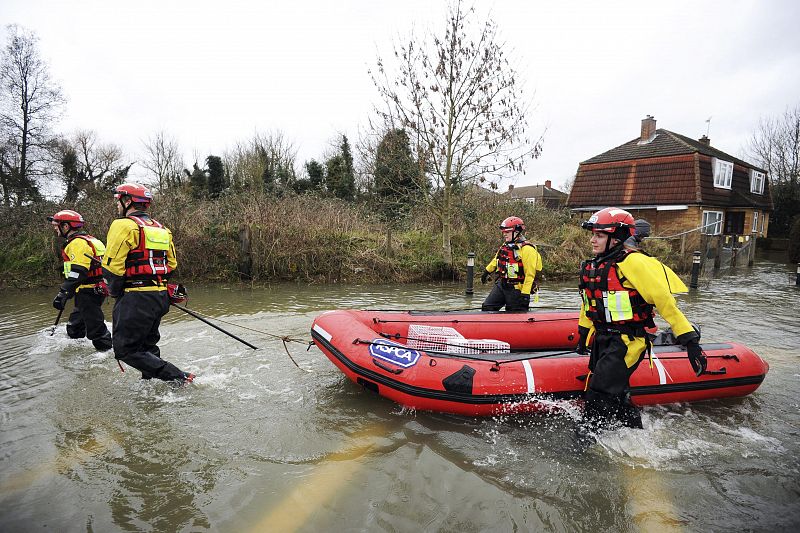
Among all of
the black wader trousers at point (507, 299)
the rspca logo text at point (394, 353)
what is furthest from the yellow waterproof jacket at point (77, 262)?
the black wader trousers at point (507, 299)

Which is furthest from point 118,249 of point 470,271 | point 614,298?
point 470,271

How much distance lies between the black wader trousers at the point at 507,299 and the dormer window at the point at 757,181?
23.7 m

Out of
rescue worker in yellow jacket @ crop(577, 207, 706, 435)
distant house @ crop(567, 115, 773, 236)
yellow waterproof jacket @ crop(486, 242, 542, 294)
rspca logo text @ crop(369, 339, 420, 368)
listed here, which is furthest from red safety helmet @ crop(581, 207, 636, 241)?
distant house @ crop(567, 115, 773, 236)

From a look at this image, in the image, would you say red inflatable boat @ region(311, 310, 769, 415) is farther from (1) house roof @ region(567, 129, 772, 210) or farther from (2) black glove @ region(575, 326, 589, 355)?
(1) house roof @ region(567, 129, 772, 210)

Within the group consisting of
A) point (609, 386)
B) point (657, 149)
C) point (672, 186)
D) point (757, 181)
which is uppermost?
point (657, 149)

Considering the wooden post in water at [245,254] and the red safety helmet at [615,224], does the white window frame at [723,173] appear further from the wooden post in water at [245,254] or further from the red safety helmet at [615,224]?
the red safety helmet at [615,224]

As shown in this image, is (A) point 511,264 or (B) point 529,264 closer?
(B) point 529,264

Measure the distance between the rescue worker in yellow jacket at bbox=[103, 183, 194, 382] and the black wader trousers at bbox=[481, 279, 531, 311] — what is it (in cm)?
381

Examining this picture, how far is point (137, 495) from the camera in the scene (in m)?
2.60

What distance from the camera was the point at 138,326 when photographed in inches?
145

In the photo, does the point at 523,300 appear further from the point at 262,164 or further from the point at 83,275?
the point at 262,164

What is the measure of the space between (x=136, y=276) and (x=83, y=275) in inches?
61.3

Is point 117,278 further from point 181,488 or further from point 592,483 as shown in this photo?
point 592,483

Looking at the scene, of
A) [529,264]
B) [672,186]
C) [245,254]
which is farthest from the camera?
[672,186]
